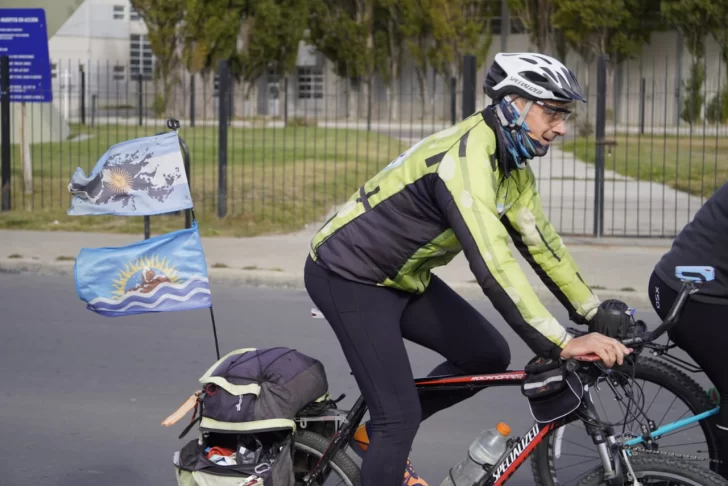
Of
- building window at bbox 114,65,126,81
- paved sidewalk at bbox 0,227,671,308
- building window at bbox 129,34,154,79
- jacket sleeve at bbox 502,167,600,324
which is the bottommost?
paved sidewalk at bbox 0,227,671,308

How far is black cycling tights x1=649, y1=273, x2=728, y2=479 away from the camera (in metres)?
3.93

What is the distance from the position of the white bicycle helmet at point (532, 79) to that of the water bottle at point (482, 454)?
3.77 ft

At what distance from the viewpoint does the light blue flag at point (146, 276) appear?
4324 millimetres

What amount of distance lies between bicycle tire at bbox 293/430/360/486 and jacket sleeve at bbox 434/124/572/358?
35.2 inches

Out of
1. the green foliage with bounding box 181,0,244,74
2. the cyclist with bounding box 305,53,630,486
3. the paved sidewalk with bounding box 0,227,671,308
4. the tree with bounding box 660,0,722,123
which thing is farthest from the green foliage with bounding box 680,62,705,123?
the green foliage with bounding box 181,0,244,74

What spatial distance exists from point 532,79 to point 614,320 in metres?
0.82

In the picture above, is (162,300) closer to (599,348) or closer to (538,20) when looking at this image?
(599,348)

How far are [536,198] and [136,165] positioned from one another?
1957 millimetres

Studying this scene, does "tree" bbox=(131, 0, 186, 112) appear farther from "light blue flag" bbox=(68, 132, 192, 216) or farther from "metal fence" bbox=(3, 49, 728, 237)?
"light blue flag" bbox=(68, 132, 192, 216)

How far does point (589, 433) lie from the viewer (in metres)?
3.54

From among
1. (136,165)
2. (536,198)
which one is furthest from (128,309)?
(536,198)

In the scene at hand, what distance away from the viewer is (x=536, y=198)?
3.91 meters

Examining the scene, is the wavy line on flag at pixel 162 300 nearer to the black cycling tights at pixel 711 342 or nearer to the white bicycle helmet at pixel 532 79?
the white bicycle helmet at pixel 532 79

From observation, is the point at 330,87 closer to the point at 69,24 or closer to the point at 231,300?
the point at 69,24
